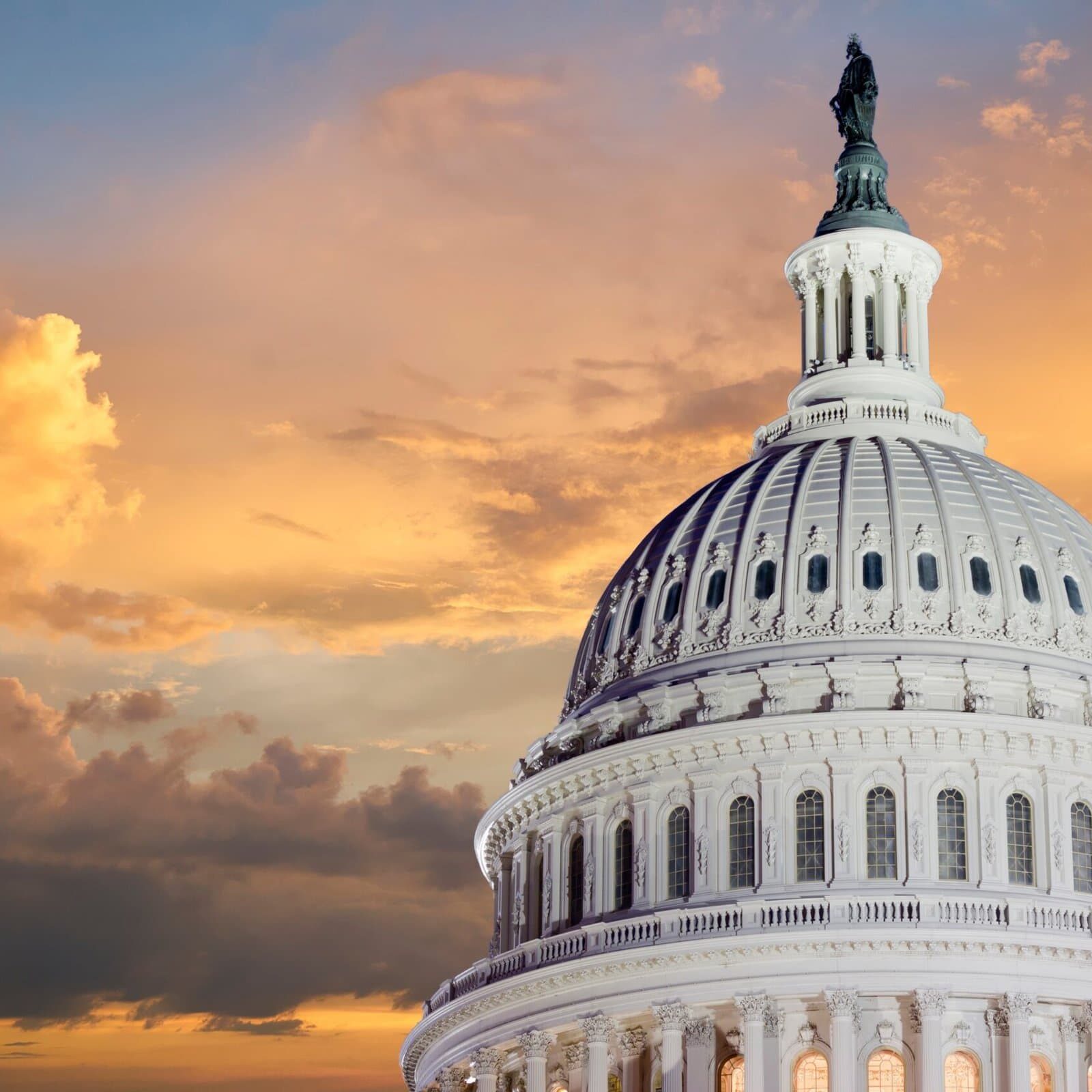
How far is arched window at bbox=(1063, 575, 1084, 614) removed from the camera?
4259 inches

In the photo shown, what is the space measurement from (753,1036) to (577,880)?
528 inches

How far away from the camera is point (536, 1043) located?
103m

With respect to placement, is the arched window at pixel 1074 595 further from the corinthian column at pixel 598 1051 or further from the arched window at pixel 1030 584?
the corinthian column at pixel 598 1051

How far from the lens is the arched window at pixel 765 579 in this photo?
10744cm

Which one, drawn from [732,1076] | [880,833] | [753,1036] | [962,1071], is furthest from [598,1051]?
[962,1071]

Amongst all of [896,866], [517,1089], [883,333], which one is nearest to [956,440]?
[883,333]

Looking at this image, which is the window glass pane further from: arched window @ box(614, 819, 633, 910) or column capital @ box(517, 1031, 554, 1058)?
column capital @ box(517, 1031, 554, 1058)

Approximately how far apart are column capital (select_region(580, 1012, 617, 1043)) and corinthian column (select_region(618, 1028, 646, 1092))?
0.76 metres

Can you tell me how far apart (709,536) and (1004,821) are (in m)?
17.0

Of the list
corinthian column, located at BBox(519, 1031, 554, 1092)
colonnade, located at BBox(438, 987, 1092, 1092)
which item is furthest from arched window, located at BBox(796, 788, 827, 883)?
corinthian column, located at BBox(519, 1031, 554, 1092)

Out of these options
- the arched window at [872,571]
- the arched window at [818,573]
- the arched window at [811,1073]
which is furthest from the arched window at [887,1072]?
the arched window at [818,573]

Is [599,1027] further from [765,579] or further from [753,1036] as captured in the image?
[765,579]

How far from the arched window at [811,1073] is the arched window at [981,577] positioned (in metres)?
18.9

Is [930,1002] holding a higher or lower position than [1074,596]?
lower
